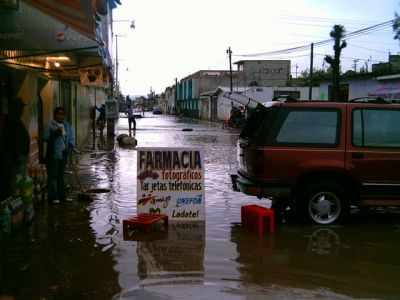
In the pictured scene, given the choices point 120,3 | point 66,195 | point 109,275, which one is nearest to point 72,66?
point 120,3

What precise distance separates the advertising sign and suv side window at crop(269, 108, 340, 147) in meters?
1.32

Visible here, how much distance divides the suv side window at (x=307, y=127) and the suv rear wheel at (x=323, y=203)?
2.13ft

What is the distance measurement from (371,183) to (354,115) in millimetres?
1047

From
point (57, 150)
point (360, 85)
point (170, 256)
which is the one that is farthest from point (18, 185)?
point (360, 85)

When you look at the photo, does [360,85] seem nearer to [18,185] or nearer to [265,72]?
[18,185]

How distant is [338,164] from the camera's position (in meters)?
8.00

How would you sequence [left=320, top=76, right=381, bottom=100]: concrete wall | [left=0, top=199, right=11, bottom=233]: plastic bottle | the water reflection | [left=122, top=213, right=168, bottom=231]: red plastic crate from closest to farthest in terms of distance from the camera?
1. the water reflection
2. [left=0, top=199, right=11, bottom=233]: plastic bottle
3. [left=122, top=213, right=168, bottom=231]: red plastic crate
4. [left=320, top=76, right=381, bottom=100]: concrete wall

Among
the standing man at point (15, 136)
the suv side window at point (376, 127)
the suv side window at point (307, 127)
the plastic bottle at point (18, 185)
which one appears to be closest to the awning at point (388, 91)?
the suv side window at point (376, 127)

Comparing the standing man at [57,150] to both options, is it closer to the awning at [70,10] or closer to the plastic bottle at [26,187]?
the plastic bottle at [26,187]

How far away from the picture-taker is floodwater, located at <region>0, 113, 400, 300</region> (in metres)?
5.35

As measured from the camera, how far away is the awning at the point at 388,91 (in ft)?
89.0

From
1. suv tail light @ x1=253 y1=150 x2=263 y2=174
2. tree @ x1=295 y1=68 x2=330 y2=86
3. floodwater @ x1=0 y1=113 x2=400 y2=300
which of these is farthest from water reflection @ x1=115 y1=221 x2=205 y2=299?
tree @ x1=295 y1=68 x2=330 y2=86

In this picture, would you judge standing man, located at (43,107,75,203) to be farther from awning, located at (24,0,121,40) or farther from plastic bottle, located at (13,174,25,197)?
awning, located at (24,0,121,40)

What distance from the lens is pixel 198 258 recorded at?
647 centimetres
